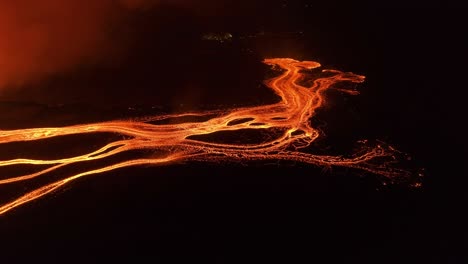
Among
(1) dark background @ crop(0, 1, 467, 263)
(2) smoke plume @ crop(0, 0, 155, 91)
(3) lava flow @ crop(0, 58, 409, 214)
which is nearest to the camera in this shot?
(1) dark background @ crop(0, 1, 467, 263)

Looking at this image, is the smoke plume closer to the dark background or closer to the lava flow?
the dark background

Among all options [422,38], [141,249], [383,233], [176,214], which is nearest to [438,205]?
[383,233]

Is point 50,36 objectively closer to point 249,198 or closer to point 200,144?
point 200,144

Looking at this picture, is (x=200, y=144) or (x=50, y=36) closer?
(x=200, y=144)

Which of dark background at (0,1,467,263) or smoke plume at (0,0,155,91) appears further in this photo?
smoke plume at (0,0,155,91)

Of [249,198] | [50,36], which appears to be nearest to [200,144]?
[249,198]

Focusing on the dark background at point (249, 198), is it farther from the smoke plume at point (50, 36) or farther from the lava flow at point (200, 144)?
the smoke plume at point (50, 36)

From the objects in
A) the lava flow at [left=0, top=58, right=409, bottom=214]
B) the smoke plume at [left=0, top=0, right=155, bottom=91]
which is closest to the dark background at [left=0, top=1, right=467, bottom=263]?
the lava flow at [left=0, top=58, right=409, bottom=214]
